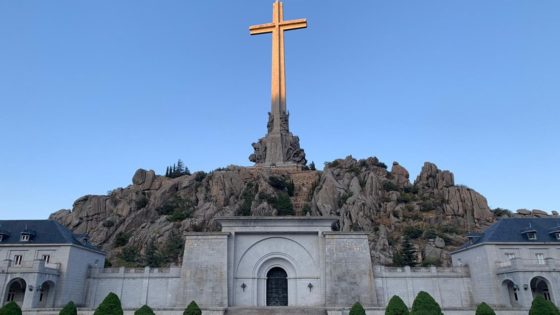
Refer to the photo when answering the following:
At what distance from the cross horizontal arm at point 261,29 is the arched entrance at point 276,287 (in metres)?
45.9

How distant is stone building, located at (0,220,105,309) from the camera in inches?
1119

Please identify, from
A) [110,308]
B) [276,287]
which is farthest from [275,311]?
[110,308]

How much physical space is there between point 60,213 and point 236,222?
139 feet

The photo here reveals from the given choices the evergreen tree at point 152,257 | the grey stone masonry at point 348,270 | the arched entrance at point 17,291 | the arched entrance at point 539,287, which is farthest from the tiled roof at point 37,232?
the arched entrance at point 539,287

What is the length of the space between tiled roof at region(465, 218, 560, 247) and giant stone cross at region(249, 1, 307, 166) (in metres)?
40.8

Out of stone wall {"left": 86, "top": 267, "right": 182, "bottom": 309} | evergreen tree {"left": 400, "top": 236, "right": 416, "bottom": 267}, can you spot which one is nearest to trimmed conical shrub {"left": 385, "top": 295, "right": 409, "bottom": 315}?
stone wall {"left": 86, "top": 267, "right": 182, "bottom": 309}

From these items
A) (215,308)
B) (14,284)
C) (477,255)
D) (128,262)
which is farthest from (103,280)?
(477,255)

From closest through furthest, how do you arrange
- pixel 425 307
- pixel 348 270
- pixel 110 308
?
pixel 110 308, pixel 425 307, pixel 348 270

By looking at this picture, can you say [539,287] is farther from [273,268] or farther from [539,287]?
[273,268]

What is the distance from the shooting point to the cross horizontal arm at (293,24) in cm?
6494

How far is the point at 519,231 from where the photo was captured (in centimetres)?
3125

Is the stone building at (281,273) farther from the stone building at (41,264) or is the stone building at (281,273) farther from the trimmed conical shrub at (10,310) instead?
the trimmed conical shrub at (10,310)

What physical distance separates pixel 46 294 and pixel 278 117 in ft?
151

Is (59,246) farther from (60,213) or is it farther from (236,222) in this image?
(60,213)
